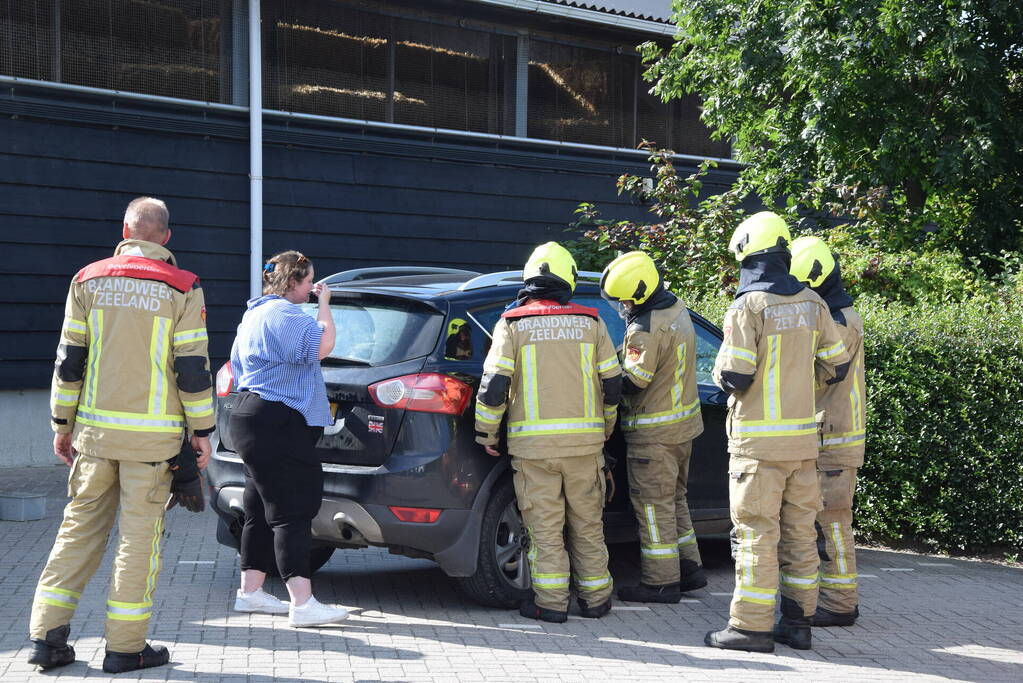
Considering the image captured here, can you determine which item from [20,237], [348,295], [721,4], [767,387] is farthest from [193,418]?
[721,4]

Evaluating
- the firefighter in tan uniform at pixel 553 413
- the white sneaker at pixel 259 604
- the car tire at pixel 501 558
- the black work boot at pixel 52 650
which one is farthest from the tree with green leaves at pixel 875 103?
the black work boot at pixel 52 650

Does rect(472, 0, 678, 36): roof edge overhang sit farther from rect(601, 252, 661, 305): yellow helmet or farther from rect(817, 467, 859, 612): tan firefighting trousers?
rect(817, 467, 859, 612): tan firefighting trousers

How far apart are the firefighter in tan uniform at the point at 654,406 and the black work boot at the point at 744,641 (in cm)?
85

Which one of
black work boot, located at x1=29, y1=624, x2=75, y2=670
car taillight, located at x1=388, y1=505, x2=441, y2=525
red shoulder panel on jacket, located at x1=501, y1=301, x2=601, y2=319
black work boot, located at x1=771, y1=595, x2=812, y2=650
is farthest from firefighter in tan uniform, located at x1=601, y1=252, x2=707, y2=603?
black work boot, located at x1=29, y1=624, x2=75, y2=670

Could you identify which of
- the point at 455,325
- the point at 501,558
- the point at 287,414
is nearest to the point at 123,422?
the point at 287,414

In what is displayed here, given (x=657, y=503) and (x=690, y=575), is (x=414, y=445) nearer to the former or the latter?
(x=657, y=503)

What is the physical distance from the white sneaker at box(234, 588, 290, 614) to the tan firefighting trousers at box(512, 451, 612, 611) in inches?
49.3

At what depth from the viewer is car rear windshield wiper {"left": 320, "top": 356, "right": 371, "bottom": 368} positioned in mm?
5641

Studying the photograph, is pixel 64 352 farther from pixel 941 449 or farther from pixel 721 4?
pixel 721 4

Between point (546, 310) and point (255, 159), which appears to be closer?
point (546, 310)

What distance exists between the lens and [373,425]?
18.0 ft

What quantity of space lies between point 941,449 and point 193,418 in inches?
197

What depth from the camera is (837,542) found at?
5.80 m

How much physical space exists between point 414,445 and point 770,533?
171 cm
